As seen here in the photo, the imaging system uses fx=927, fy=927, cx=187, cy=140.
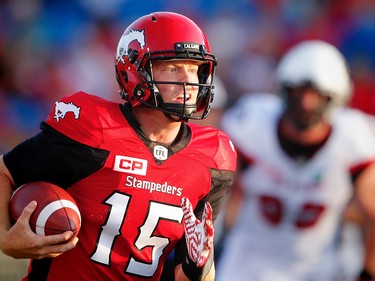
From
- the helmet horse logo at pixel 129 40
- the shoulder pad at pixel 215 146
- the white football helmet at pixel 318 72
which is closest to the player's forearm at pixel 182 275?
the shoulder pad at pixel 215 146

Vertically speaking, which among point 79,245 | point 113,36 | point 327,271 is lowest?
point 327,271

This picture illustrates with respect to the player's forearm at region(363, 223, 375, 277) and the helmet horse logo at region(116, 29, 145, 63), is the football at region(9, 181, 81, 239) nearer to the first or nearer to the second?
the helmet horse logo at region(116, 29, 145, 63)

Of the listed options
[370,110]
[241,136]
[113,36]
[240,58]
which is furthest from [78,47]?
[241,136]

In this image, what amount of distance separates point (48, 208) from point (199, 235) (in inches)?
20.7

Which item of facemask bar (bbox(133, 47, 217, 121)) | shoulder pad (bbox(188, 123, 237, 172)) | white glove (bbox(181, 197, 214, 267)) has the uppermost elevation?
facemask bar (bbox(133, 47, 217, 121))

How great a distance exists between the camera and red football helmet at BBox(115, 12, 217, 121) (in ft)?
11.2

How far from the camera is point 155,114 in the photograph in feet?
11.6

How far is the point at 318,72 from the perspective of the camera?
237 inches

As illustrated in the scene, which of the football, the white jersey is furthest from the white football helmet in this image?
the football

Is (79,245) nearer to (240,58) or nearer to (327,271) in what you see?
(327,271)

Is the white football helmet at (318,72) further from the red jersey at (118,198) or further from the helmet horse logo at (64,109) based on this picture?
the helmet horse logo at (64,109)

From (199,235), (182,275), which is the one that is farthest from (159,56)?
(182,275)

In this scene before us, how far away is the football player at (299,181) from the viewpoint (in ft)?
19.3

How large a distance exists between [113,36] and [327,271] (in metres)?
4.55
